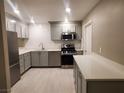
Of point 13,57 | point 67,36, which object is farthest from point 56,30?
point 13,57

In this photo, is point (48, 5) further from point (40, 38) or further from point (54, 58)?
point (40, 38)

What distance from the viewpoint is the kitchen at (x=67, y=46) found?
4.87 feet

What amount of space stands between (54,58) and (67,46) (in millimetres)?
932

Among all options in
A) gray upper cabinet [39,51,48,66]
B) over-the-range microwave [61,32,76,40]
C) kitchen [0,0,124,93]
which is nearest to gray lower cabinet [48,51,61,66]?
kitchen [0,0,124,93]

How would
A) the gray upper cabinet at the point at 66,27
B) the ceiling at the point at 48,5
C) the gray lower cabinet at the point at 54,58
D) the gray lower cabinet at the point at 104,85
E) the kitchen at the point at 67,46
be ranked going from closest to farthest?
the gray lower cabinet at the point at 104,85 < the kitchen at the point at 67,46 < the ceiling at the point at 48,5 < the gray lower cabinet at the point at 54,58 < the gray upper cabinet at the point at 66,27

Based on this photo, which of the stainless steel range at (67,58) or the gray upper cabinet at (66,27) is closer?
the stainless steel range at (67,58)

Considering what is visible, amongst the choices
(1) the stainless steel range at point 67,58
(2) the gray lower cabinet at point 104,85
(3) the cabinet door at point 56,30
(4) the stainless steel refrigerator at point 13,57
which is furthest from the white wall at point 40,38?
(2) the gray lower cabinet at point 104,85

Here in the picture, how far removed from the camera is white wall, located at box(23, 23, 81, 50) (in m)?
5.45

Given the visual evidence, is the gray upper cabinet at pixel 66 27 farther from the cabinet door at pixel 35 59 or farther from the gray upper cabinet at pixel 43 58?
the cabinet door at pixel 35 59

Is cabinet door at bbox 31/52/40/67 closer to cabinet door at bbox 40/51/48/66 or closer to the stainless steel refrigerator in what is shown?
cabinet door at bbox 40/51/48/66

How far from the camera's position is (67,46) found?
522 centimetres

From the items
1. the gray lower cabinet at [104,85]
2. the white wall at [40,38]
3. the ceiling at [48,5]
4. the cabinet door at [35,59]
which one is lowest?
the cabinet door at [35,59]

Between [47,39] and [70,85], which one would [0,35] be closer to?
[70,85]

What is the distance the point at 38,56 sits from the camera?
4.92 m
